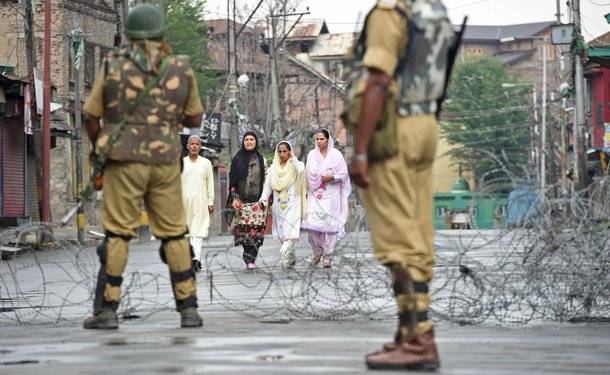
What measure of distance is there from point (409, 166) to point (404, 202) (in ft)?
0.62

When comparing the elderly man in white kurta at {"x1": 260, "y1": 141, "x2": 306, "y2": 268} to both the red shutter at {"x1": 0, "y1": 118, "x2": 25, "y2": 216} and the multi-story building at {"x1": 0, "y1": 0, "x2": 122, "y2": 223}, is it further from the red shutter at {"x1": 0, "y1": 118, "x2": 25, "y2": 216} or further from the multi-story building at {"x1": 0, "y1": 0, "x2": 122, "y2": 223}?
the multi-story building at {"x1": 0, "y1": 0, "x2": 122, "y2": 223}

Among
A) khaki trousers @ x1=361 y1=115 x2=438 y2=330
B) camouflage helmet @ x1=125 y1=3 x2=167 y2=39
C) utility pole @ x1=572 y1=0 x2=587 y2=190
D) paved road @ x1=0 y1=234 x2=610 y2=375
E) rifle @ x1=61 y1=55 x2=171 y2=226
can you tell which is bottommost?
paved road @ x1=0 y1=234 x2=610 y2=375

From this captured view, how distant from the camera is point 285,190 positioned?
19.8 metres

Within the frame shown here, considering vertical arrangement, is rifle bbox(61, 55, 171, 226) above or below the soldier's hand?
above

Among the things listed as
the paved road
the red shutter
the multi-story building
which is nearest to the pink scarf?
the paved road

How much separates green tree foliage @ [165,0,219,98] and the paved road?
54624 mm

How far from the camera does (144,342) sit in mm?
8102

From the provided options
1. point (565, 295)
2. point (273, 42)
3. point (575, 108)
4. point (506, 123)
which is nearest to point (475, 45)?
point (506, 123)

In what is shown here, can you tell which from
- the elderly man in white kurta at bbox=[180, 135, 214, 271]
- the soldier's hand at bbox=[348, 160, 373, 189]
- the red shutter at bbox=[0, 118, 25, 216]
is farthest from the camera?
the red shutter at bbox=[0, 118, 25, 216]

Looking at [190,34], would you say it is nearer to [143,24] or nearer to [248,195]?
[248,195]

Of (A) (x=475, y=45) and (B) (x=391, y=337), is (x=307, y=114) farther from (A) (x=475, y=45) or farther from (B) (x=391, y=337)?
(A) (x=475, y=45)

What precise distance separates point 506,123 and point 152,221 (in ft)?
366

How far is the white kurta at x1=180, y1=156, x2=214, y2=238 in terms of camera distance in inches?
735

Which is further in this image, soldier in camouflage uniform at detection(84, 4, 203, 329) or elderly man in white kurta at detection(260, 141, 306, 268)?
elderly man in white kurta at detection(260, 141, 306, 268)
